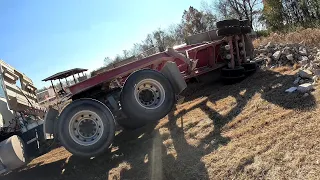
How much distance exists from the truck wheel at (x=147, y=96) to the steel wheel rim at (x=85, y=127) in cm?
55

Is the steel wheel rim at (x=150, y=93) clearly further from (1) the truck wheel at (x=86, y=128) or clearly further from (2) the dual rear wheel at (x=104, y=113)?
(1) the truck wheel at (x=86, y=128)

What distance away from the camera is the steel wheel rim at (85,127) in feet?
18.0

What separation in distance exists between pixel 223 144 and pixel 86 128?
227 centimetres

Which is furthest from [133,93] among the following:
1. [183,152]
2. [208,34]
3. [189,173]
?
[208,34]

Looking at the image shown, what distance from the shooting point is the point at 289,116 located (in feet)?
16.5

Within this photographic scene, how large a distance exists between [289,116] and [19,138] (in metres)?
4.64

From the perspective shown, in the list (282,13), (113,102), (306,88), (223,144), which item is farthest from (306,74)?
(282,13)

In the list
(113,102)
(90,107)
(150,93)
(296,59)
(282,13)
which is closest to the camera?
(90,107)

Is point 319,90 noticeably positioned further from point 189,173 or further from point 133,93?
point 133,93

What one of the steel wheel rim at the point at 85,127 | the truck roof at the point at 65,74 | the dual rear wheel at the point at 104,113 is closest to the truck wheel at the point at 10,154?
the dual rear wheel at the point at 104,113

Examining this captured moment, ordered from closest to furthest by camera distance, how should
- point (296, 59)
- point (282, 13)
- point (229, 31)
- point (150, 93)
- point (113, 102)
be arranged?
point (150, 93) < point (113, 102) < point (229, 31) < point (296, 59) < point (282, 13)

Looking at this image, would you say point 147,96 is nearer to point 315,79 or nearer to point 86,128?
point 86,128

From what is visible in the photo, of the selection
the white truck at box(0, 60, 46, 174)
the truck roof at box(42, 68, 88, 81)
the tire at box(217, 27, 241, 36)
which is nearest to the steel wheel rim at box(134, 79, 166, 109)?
the truck roof at box(42, 68, 88, 81)

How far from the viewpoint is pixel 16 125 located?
21.1 ft
